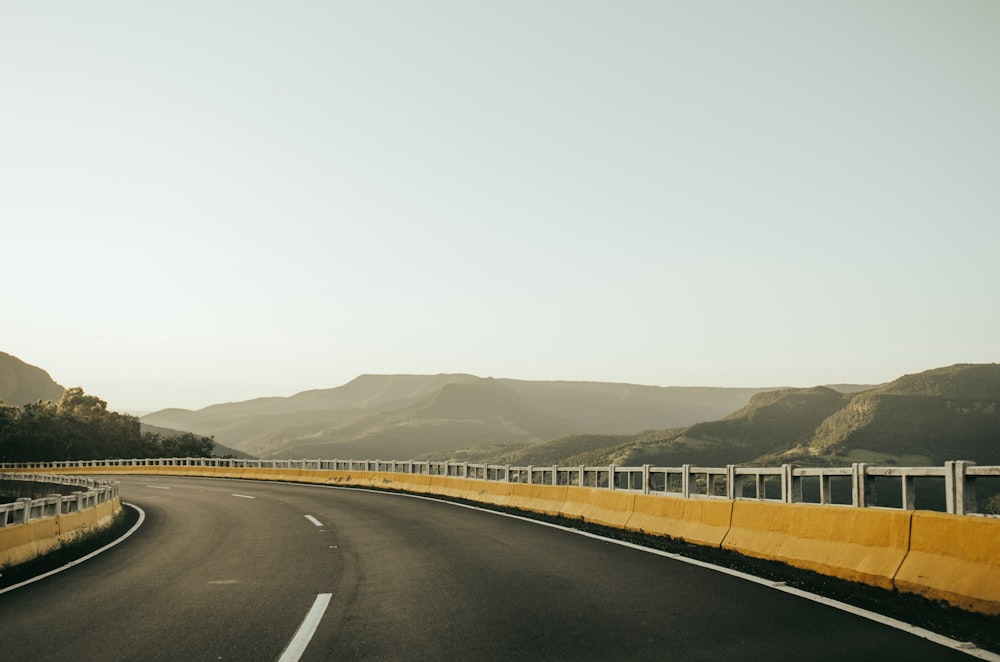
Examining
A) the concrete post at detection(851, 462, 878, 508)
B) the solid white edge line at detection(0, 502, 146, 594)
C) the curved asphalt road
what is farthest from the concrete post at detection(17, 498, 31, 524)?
the concrete post at detection(851, 462, 878, 508)

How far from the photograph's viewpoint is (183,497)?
29.0 metres

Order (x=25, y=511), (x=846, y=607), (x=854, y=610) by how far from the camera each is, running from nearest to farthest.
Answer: (x=854, y=610) → (x=846, y=607) → (x=25, y=511)

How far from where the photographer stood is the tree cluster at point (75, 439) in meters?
108

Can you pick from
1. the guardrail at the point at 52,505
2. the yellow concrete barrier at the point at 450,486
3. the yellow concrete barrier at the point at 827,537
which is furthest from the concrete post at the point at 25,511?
the yellow concrete barrier at the point at 450,486

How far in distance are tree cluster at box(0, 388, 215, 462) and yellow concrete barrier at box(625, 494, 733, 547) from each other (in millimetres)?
99412

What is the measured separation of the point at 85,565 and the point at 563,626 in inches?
330

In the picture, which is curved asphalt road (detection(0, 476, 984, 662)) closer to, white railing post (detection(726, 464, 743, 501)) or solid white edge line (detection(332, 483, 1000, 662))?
solid white edge line (detection(332, 483, 1000, 662))

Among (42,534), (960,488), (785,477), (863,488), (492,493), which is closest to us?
(960,488)

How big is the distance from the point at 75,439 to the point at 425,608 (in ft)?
394

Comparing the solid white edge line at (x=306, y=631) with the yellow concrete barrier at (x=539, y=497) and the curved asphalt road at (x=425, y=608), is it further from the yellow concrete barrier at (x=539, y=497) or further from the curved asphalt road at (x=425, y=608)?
the yellow concrete barrier at (x=539, y=497)

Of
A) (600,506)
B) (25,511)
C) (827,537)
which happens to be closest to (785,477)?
(827,537)

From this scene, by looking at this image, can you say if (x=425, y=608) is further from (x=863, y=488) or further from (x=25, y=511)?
(x=25, y=511)

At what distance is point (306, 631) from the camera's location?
6695 millimetres

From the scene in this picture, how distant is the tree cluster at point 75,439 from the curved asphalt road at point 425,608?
99.4 metres
